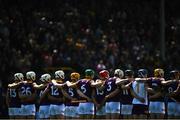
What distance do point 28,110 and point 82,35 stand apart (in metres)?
11.3

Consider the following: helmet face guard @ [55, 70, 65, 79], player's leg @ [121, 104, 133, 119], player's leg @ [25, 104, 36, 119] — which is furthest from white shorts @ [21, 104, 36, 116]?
player's leg @ [121, 104, 133, 119]

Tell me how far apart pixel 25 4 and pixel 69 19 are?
2828mm

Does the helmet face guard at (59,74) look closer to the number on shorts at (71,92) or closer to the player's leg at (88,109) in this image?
the number on shorts at (71,92)

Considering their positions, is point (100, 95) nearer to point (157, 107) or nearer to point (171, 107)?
point (157, 107)

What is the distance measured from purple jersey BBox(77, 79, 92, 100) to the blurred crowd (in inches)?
280

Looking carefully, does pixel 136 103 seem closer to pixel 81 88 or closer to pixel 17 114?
pixel 81 88

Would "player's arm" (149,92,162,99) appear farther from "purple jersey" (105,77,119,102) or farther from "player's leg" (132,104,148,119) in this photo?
"purple jersey" (105,77,119,102)

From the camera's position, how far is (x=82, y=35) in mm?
37656

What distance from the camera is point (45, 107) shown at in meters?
26.4

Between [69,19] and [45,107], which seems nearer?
[45,107]

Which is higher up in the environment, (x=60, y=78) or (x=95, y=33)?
(x=95, y=33)

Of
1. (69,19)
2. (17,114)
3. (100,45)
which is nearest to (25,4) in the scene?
(69,19)

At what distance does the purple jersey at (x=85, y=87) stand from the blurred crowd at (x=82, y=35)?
7119 millimetres

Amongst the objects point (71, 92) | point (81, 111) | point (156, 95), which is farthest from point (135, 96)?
point (71, 92)
